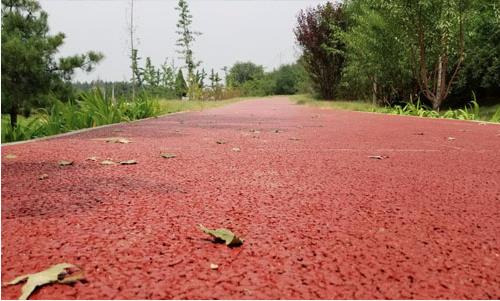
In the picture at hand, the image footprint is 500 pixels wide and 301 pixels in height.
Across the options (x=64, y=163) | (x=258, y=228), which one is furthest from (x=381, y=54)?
(x=258, y=228)

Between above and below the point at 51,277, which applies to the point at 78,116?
above

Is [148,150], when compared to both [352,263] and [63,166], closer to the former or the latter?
[63,166]

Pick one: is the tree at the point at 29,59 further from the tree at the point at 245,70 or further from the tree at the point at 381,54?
the tree at the point at 245,70

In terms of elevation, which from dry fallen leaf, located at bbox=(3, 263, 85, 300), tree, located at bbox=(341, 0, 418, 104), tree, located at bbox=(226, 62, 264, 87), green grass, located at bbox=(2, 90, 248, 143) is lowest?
dry fallen leaf, located at bbox=(3, 263, 85, 300)

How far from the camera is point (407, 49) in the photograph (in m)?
12.1

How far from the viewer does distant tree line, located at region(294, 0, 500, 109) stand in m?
10.5

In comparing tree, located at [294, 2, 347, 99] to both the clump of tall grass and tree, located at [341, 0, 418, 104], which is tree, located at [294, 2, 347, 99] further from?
the clump of tall grass

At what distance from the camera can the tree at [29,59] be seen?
16156mm

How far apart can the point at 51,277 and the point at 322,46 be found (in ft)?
65.0

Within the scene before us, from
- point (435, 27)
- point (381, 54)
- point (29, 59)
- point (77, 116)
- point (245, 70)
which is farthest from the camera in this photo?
point (245, 70)

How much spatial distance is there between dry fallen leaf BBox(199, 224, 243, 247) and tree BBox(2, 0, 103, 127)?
1611 cm

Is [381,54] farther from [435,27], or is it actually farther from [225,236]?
[225,236]

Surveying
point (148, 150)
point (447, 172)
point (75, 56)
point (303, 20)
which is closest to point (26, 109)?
point (75, 56)

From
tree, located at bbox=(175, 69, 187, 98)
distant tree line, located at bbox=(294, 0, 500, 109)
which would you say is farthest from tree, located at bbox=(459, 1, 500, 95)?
tree, located at bbox=(175, 69, 187, 98)
